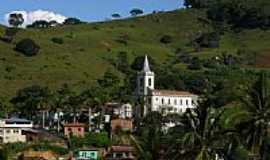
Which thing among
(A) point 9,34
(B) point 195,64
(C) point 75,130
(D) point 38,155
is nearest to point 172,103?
(B) point 195,64

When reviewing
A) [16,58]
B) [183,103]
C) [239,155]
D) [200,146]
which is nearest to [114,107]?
[183,103]

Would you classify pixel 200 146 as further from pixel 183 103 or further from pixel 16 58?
pixel 16 58

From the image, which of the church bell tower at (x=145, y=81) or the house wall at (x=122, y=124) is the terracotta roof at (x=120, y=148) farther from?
the church bell tower at (x=145, y=81)

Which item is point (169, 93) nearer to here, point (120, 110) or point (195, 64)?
point (120, 110)

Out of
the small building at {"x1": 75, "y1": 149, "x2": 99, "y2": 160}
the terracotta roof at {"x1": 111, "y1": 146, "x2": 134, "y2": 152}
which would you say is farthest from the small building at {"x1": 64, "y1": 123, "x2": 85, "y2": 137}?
the terracotta roof at {"x1": 111, "y1": 146, "x2": 134, "y2": 152}

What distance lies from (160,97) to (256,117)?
99120 millimetres

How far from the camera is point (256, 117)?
46406 millimetres

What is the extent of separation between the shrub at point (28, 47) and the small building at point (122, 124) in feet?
171

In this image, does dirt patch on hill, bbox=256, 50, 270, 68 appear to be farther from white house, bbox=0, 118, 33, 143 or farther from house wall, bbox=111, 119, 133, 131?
white house, bbox=0, 118, 33, 143

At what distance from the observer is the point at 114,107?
137000mm

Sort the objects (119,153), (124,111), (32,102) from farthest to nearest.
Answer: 1. (124,111)
2. (32,102)
3. (119,153)

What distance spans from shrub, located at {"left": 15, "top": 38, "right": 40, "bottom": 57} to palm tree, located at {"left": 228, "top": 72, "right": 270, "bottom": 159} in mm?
127354

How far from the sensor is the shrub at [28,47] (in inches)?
6796

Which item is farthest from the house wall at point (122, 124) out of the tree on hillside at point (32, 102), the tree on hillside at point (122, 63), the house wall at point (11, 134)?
the tree on hillside at point (122, 63)
